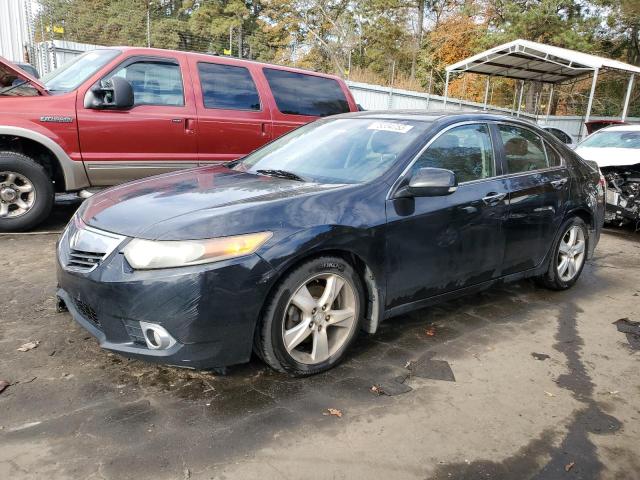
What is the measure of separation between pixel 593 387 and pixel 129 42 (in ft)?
70.2

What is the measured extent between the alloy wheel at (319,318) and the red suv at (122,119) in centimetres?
349

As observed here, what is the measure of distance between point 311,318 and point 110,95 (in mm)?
3716

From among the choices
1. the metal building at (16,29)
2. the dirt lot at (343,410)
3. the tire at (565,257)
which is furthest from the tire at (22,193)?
the metal building at (16,29)

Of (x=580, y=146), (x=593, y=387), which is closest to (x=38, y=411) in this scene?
(x=593, y=387)

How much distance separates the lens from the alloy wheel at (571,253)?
4.64m

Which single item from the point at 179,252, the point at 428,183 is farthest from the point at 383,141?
the point at 179,252

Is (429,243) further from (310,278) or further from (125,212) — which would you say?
(125,212)

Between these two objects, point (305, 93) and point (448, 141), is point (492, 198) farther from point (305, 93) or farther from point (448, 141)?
point (305, 93)

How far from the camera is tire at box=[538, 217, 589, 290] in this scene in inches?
179

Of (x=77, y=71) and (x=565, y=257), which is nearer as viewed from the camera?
(x=565, y=257)

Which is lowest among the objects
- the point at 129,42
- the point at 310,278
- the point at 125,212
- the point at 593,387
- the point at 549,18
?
the point at 593,387

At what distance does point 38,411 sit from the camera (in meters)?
2.56

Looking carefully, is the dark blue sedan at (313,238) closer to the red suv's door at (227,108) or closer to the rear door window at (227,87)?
the red suv's door at (227,108)

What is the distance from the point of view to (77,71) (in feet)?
18.7
